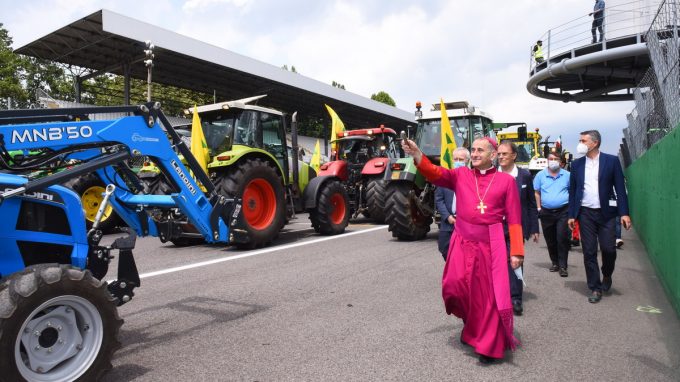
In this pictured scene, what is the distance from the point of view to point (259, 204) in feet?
27.9

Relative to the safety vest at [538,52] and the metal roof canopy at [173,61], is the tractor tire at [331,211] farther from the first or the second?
the safety vest at [538,52]

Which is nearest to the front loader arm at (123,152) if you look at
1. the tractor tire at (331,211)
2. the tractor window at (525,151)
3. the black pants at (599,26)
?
the tractor tire at (331,211)

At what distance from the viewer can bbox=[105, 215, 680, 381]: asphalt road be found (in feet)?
10.7

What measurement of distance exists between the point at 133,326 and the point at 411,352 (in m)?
2.40

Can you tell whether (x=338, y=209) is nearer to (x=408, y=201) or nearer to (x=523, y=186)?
(x=408, y=201)

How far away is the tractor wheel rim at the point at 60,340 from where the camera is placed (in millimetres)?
2729

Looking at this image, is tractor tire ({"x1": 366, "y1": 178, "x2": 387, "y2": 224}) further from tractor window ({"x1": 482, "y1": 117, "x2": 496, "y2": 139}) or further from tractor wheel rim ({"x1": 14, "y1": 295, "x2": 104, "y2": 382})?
tractor wheel rim ({"x1": 14, "y1": 295, "x2": 104, "y2": 382})

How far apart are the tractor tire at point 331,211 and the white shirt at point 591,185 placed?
5.48m

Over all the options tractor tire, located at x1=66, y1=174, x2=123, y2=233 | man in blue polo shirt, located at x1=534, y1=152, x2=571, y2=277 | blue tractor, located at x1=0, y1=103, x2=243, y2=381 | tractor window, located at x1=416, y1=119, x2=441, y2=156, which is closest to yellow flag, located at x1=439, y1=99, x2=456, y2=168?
man in blue polo shirt, located at x1=534, y1=152, x2=571, y2=277

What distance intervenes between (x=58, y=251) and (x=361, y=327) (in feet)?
7.84

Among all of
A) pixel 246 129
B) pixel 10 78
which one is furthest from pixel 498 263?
pixel 10 78

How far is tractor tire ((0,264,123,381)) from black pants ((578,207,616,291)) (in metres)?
4.57

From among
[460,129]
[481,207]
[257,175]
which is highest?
[460,129]

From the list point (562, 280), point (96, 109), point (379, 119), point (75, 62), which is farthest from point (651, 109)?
point (379, 119)
